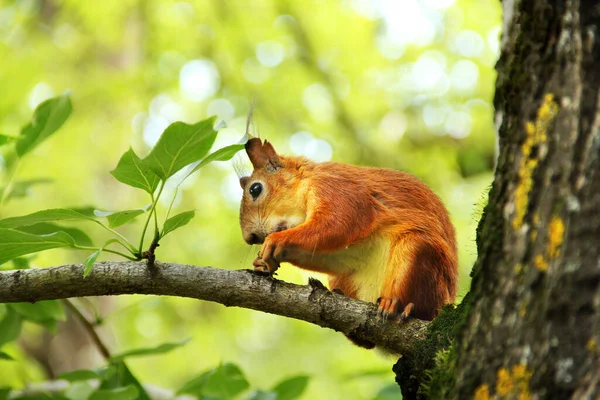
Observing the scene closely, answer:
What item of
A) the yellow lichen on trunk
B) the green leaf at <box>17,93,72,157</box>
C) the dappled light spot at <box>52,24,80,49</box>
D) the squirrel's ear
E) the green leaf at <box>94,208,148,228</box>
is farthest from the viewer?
the dappled light spot at <box>52,24,80,49</box>

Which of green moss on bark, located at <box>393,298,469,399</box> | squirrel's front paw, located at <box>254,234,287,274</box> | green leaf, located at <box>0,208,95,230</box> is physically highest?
squirrel's front paw, located at <box>254,234,287,274</box>

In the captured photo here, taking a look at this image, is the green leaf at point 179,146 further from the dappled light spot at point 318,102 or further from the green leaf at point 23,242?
the dappled light spot at point 318,102

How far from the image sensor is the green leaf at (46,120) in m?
2.08

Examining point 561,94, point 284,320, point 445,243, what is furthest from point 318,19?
point 561,94

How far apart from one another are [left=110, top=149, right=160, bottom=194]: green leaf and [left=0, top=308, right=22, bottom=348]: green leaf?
85cm

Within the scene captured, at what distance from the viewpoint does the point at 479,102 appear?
697 centimetres

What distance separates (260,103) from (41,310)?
184 inches

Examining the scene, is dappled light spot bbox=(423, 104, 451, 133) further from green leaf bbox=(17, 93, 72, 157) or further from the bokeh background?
green leaf bbox=(17, 93, 72, 157)

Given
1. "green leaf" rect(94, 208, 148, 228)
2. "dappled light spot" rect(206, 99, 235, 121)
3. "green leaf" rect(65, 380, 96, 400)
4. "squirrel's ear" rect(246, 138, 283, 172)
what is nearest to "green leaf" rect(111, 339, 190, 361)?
"green leaf" rect(65, 380, 96, 400)

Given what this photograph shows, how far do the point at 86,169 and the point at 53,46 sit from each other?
1333 mm

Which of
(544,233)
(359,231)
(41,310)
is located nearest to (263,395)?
(359,231)

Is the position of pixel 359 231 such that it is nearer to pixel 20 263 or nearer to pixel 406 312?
pixel 406 312

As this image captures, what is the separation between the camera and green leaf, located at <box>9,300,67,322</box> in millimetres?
2199

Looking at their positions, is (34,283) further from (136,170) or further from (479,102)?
(479,102)
